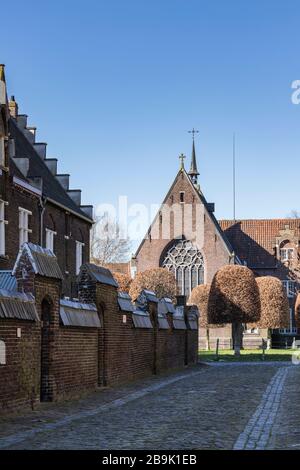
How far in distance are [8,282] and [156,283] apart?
50991 mm

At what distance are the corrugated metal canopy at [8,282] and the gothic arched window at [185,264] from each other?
56172 millimetres

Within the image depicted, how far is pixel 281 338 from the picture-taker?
237ft

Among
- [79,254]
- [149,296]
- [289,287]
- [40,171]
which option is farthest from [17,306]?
[289,287]

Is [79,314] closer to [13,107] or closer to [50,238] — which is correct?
[50,238]

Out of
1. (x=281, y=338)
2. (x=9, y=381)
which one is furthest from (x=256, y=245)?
(x=9, y=381)

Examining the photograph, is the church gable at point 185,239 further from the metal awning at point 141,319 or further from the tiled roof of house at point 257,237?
the metal awning at point 141,319

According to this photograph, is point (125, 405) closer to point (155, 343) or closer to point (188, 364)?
point (155, 343)

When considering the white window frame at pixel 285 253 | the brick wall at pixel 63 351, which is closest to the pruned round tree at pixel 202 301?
the white window frame at pixel 285 253

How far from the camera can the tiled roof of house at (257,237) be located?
8006 cm

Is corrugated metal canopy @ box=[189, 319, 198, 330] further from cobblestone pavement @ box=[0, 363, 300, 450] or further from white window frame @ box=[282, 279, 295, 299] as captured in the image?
white window frame @ box=[282, 279, 295, 299]

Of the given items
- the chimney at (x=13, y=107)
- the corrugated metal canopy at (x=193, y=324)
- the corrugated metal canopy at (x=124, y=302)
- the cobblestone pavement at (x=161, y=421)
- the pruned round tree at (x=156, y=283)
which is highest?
the chimney at (x=13, y=107)

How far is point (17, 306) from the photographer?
13.7 meters

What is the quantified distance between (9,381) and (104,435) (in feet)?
9.78

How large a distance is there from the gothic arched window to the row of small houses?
46.3 meters
